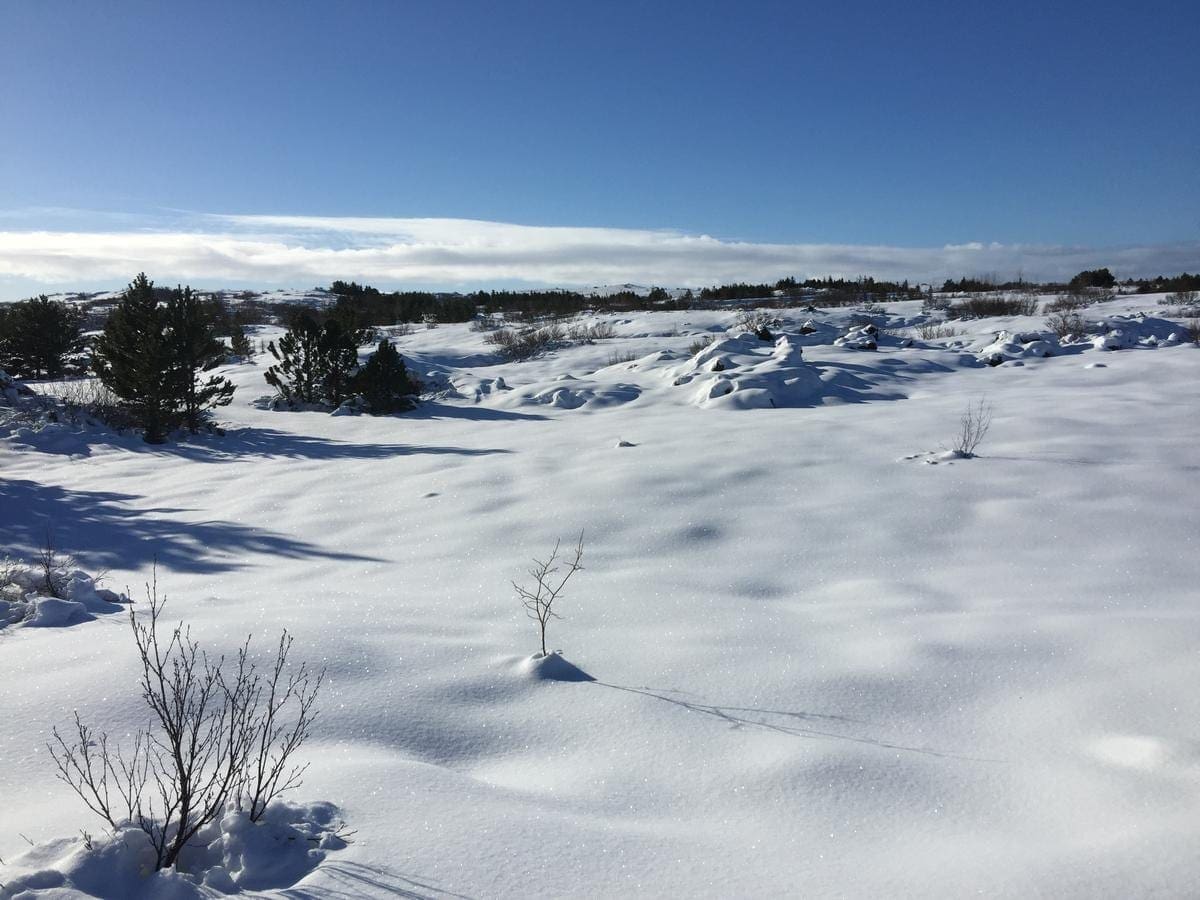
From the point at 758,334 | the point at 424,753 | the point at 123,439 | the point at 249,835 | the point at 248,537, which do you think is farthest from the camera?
the point at 758,334

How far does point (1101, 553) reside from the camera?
414 centimetres

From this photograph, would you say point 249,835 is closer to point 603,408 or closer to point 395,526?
point 395,526

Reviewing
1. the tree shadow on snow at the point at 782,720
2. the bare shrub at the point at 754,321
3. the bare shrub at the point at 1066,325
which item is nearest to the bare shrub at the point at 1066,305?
the bare shrub at the point at 1066,325

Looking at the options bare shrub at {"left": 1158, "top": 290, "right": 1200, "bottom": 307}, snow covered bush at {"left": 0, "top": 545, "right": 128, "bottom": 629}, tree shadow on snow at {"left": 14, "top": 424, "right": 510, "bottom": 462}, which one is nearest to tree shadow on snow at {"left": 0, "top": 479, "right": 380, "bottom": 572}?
snow covered bush at {"left": 0, "top": 545, "right": 128, "bottom": 629}

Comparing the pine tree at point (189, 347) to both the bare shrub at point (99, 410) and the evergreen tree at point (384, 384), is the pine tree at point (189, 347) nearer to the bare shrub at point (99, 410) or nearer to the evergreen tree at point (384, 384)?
the bare shrub at point (99, 410)

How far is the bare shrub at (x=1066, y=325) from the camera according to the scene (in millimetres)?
14109

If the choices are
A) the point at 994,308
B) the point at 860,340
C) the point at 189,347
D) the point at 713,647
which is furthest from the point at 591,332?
the point at 713,647

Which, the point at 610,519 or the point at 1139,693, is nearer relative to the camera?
the point at 1139,693

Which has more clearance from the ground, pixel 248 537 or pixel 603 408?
pixel 603 408

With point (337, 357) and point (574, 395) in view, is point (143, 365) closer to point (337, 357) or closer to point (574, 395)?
point (337, 357)

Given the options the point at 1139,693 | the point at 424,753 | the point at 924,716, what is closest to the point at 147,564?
the point at 424,753

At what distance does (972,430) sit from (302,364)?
34.5ft

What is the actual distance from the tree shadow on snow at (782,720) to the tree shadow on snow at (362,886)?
126 cm

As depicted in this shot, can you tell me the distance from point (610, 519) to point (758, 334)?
1075 centimetres
